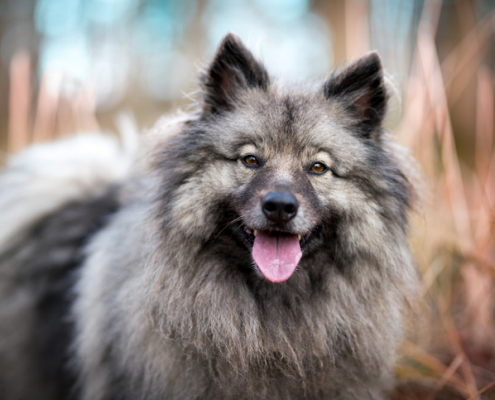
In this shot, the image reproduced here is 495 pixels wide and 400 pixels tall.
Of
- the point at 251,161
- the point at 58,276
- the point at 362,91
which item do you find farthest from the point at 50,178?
the point at 362,91

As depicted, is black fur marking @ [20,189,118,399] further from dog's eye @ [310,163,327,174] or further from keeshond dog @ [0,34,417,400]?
dog's eye @ [310,163,327,174]

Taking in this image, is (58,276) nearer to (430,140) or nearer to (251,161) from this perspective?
(251,161)

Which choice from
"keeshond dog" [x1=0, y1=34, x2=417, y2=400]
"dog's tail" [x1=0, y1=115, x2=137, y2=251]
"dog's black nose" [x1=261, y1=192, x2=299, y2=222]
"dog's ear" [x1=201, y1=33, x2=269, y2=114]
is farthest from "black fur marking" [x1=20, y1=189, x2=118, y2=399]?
"dog's black nose" [x1=261, y1=192, x2=299, y2=222]

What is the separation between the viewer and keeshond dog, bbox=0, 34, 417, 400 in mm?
2049

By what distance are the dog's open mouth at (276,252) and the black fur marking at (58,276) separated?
1515mm

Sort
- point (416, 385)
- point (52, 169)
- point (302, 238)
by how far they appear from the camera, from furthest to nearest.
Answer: point (52, 169), point (416, 385), point (302, 238)

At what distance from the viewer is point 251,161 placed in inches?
83.4

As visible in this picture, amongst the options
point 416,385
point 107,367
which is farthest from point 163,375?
point 416,385

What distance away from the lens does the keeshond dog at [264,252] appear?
6.72ft

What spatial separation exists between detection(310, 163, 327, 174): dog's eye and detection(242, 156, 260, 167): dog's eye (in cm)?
30

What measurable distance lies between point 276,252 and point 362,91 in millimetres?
1080

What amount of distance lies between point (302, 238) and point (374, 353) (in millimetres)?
786

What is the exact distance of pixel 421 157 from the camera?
11.7 feet

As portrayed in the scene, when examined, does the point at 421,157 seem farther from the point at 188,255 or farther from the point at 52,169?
the point at 52,169
